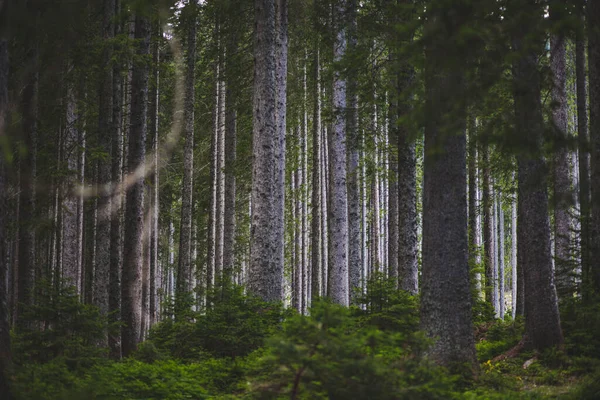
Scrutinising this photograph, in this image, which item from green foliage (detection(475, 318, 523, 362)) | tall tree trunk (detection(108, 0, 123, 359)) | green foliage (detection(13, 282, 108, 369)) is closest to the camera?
green foliage (detection(13, 282, 108, 369))

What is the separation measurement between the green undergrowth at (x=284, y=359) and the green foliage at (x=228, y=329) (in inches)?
0.8

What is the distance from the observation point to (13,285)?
58.4 ft

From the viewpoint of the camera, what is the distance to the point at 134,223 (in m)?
11.5

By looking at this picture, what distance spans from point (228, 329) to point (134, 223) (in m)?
3.14

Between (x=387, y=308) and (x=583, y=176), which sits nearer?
(x=583, y=176)

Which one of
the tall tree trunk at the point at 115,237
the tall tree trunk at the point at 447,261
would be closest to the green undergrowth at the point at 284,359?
the tall tree trunk at the point at 447,261

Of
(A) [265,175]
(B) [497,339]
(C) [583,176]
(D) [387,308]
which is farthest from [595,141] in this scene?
(A) [265,175]

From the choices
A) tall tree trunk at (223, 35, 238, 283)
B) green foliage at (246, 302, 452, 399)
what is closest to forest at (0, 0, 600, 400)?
green foliage at (246, 302, 452, 399)

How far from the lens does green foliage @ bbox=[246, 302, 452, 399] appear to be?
4574 millimetres

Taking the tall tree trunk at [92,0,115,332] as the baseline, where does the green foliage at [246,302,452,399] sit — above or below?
below

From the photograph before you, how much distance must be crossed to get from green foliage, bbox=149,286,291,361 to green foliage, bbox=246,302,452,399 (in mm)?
4716

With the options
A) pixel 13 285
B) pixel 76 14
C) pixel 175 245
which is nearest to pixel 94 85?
pixel 13 285

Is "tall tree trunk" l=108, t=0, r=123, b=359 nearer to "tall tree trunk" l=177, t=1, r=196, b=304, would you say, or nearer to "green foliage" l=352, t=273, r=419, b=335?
"tall tree trunk" l=177, t=1, r=196, b=304

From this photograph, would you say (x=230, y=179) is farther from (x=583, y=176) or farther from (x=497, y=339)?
(x=583, y=176)
